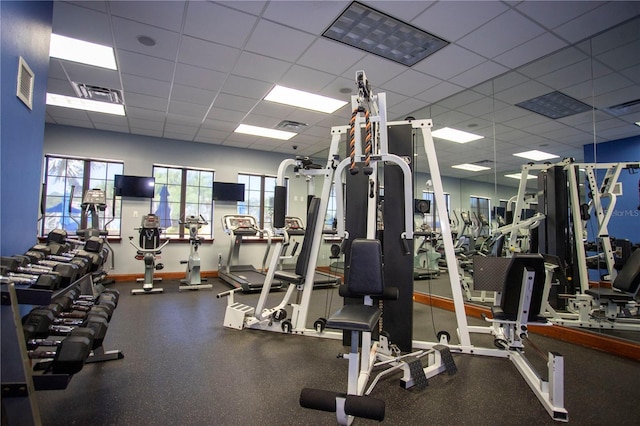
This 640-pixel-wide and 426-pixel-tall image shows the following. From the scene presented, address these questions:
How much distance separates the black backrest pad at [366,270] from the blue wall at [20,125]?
2136mm

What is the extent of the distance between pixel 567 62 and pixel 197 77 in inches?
179

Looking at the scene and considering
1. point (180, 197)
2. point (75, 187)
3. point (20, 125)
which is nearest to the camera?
point (20, 125)

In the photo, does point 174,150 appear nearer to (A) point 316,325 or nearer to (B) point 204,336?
(B) point 204,336

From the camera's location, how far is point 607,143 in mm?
3811

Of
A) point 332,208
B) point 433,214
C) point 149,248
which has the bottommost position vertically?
point 149,248

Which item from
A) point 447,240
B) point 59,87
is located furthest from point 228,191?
point 447,240

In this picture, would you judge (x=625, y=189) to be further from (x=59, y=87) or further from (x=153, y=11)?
(x=59, y=87)

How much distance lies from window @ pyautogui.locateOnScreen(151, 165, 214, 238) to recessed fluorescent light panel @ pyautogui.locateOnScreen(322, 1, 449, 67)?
5359 mm

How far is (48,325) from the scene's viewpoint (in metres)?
1.71

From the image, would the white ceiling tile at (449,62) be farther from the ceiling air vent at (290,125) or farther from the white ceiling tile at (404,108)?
the ceiling air vent at (290,125)

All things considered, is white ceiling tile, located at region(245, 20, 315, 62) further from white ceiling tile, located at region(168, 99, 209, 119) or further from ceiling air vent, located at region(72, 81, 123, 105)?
ceiling air vent, located at region(72, 81, 123, 105)

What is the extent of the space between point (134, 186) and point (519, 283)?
7.04 metres

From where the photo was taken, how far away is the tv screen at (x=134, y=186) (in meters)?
6.54

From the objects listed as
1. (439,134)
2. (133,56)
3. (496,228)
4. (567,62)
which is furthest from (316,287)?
(567,62)
